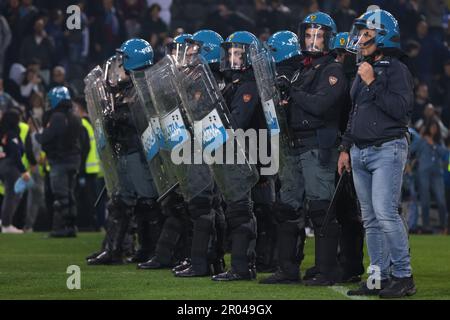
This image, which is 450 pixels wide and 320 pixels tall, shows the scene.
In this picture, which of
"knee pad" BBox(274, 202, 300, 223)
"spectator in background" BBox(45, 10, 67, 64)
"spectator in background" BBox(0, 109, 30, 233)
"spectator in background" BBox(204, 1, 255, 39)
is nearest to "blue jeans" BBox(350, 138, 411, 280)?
"knee pad" BBox(274, 202, 300, 223)

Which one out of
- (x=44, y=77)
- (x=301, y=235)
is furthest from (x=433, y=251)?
(x=44, y=77)

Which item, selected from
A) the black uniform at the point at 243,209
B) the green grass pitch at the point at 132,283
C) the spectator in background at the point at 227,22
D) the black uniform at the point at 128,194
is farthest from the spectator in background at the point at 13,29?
the black uniform at the point at 243,209

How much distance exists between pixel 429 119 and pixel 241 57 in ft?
33.1

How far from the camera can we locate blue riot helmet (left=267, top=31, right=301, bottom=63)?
1148 cm

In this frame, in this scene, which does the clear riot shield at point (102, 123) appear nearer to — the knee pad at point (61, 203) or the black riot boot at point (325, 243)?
the black riot boot at point (325, 243)

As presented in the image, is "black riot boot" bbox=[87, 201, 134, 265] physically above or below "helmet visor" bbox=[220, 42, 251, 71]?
below

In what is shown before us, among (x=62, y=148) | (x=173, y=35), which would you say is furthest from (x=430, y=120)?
(x=62, y=148)

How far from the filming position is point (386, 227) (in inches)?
371

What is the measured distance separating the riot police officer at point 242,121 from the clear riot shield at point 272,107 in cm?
29

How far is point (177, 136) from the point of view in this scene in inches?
442

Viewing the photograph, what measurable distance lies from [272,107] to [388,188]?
1726 millimetres

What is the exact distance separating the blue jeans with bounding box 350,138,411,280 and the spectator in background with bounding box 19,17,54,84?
46.4 feet

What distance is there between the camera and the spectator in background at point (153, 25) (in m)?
23.5

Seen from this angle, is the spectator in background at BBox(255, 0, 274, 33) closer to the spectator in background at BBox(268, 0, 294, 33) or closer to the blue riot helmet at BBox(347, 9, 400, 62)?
the spectator in background at BBox(268, 0, 294, 33)
